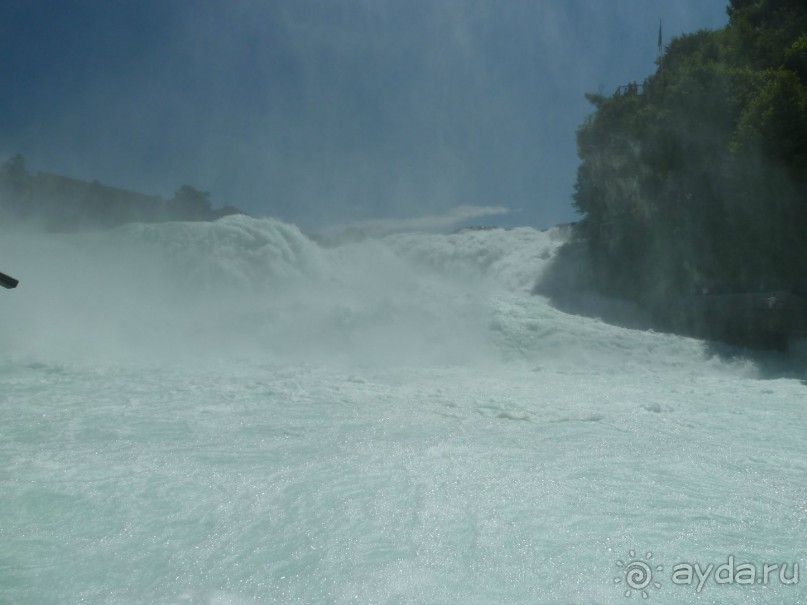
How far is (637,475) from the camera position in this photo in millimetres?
5438

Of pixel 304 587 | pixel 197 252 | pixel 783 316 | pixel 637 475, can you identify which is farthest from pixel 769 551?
pixel 197 252

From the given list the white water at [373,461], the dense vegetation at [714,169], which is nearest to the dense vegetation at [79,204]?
the white water at [373,461]

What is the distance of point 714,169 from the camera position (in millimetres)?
17078

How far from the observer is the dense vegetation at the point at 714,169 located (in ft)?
51.0

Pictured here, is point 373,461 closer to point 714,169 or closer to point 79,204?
point 714,169

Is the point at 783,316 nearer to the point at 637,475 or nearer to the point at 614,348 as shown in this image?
the point at 614,348

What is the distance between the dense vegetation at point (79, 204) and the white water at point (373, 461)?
23.9ft

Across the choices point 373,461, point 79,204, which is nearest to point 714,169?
point 373,461

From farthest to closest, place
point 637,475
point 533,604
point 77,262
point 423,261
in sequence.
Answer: point 423,261, point 77,262, point 637,475, point 533,604

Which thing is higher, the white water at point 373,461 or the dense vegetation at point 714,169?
the dense vegetation at point 714,169

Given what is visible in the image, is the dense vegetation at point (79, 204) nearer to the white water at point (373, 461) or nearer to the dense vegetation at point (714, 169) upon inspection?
the white water at point (373, 461)

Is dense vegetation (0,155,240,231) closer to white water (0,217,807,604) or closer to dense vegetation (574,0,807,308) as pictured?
white water (0,217,807,604)

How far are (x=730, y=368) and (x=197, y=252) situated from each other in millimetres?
13339

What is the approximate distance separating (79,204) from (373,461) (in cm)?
2065
